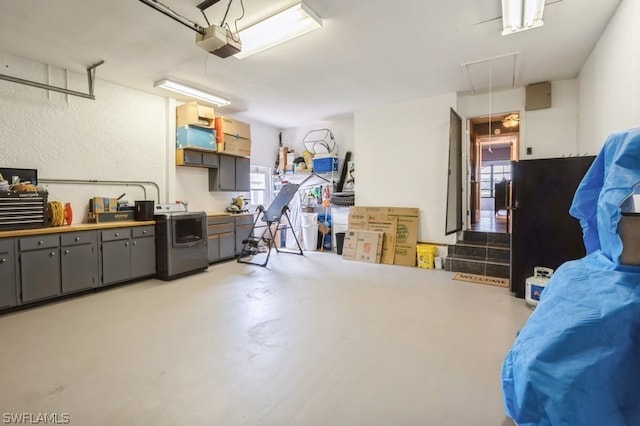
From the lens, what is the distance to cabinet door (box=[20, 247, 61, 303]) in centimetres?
341

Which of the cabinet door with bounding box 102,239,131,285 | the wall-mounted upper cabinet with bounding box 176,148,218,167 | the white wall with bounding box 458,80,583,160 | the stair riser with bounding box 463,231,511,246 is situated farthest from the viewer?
the wall-mounted upper cabinet with bounding box 176,148,218,167

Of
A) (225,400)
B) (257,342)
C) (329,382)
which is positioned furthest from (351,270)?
(225,400)

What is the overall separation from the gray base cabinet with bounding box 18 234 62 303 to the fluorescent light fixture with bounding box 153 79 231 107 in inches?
99.2

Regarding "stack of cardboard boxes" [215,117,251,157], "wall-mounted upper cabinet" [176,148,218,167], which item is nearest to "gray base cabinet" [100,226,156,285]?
"wall-mounted upper cabinet" [176,148,218,167]

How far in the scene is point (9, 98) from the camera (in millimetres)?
3754

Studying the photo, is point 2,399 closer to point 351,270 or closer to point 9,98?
point 9,98

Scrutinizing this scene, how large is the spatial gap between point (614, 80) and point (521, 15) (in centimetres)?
121

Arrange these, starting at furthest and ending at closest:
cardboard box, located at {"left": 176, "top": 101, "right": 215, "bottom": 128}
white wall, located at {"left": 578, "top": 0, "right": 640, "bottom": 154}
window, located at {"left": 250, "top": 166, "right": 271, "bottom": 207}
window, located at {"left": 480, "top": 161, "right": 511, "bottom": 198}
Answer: window, located at {"left": 480, "top": 161, "right": 511, "bottom": 198} → window, located at {"left": 250, "top": 166, "right": 271, "bottom": 207} → cardboard box, located at {"left": 176, "top": 101, "right": 215, "bottom": 128} → white wall, located at {"left": 578, "top": 0, "right": 640, "bottom": 154}

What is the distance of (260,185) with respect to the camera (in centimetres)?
771

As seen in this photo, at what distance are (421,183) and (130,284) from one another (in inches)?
200

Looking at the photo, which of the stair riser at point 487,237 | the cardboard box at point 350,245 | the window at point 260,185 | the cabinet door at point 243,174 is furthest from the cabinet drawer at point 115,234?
the stair riser at point 487,237

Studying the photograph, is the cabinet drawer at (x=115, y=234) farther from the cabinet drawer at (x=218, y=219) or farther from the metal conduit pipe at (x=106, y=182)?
the cabinet drawer at (x=218, y=219)

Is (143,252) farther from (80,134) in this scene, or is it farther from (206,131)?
(206,131)

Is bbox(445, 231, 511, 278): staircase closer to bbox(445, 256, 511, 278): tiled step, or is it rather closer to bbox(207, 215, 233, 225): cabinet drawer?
bbox(445, 256, 511, 278): tiled step
